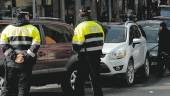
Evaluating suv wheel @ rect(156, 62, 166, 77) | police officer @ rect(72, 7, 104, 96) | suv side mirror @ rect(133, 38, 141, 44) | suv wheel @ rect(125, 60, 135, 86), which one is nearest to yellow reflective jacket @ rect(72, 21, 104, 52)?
police officer @ rect(72, 7, 104, 96)

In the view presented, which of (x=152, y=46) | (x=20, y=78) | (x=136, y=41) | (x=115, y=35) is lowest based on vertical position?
(x=152, y=46)

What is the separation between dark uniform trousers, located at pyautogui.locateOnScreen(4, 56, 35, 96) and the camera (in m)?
10.0

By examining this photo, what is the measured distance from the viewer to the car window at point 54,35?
12.9 meters

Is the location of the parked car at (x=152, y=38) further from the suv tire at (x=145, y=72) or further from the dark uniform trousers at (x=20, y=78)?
the dark uniform trousers at (x=20, y=78)

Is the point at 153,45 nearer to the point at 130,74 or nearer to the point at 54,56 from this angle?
the point at 130,74

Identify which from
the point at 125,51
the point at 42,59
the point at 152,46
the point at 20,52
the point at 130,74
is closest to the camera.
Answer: the point at 20,52

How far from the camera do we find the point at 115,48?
48.9 ft

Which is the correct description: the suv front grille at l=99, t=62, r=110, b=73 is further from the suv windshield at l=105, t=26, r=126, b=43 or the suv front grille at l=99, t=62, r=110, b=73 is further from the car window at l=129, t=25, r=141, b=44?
the car window at l=129, t=25, r=141, b=44

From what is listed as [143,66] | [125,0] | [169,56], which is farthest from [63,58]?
[125,0]

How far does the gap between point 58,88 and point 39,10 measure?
11.1 metres

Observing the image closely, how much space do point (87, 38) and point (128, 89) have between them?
3639 millimetres

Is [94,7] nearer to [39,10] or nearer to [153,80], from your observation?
[39,10]

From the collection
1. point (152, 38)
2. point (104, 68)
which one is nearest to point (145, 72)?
point (152, 38)

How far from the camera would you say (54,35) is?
13086mm
